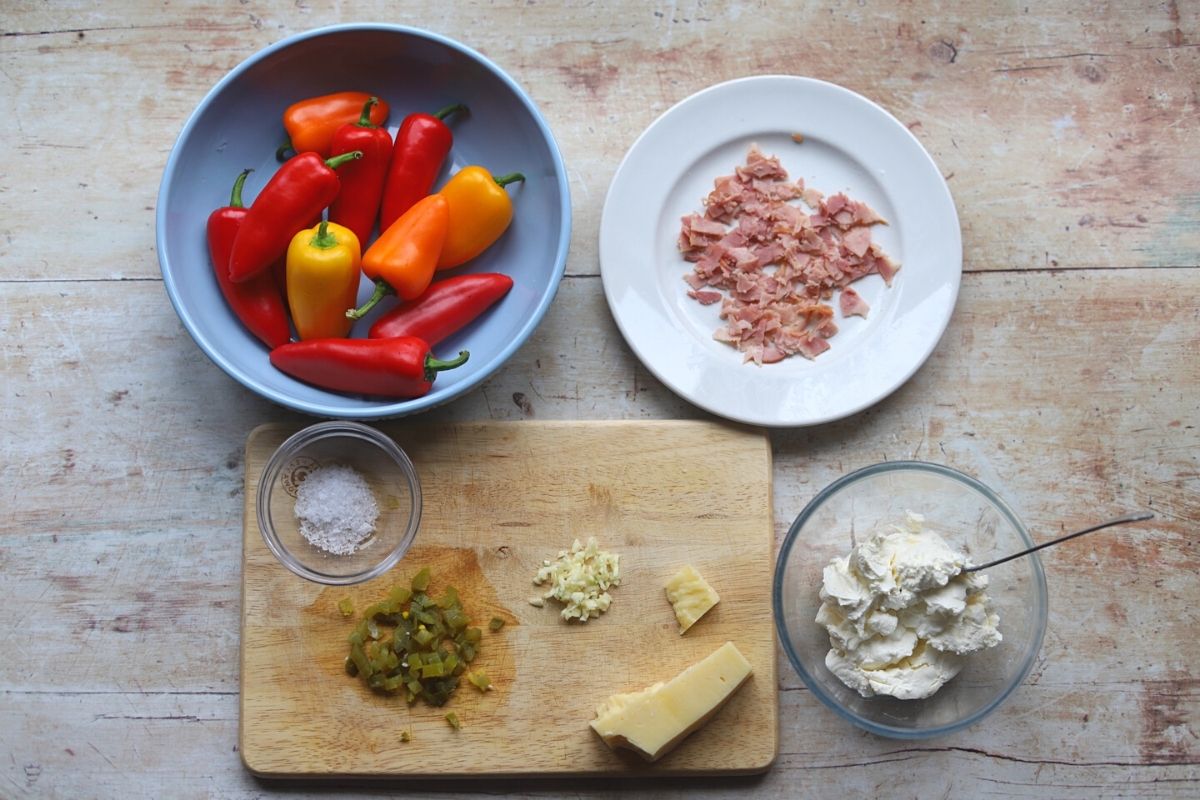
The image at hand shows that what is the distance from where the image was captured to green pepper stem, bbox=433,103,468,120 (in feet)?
4.84

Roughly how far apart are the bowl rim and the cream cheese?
0.05 meters

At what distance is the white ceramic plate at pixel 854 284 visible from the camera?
4.86 feet

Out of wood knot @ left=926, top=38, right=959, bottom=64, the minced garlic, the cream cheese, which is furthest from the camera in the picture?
wood knot @ left=926, top=38, right=959, bottom=64

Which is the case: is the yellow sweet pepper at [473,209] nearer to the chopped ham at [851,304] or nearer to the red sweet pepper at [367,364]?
the red sweet pepper at [367,364]

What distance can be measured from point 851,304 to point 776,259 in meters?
0.13

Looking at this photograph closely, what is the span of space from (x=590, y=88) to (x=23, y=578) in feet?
3.82

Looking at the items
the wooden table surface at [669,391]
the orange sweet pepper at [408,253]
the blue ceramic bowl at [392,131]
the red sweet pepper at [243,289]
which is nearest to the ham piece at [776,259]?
the wooden table surface at [669,391]

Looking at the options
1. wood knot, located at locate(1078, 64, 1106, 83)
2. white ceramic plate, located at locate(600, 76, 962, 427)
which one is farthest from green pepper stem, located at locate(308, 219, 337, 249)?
wood knot, located at locate(1078, 64, 1106, 83)

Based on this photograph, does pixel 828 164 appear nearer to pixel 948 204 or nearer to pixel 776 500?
pixel 948 204

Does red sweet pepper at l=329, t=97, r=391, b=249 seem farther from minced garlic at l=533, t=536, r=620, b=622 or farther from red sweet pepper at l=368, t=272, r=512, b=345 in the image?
minced garlic at l=533, t=536, r=620, b=622

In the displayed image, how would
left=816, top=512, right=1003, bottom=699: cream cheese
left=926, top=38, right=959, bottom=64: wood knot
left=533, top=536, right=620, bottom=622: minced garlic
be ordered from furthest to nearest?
left=926, top=38, right=959, bottom=64: wood knot < left=533, top=536, right=620, bottom=622: minced garlic < left=816, top=512, right=1003, bottom=699: cream cheese

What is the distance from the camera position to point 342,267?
53.5 inches

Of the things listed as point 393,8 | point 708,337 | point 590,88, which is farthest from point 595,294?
point 393,8

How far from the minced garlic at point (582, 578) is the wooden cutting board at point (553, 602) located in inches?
0.6
